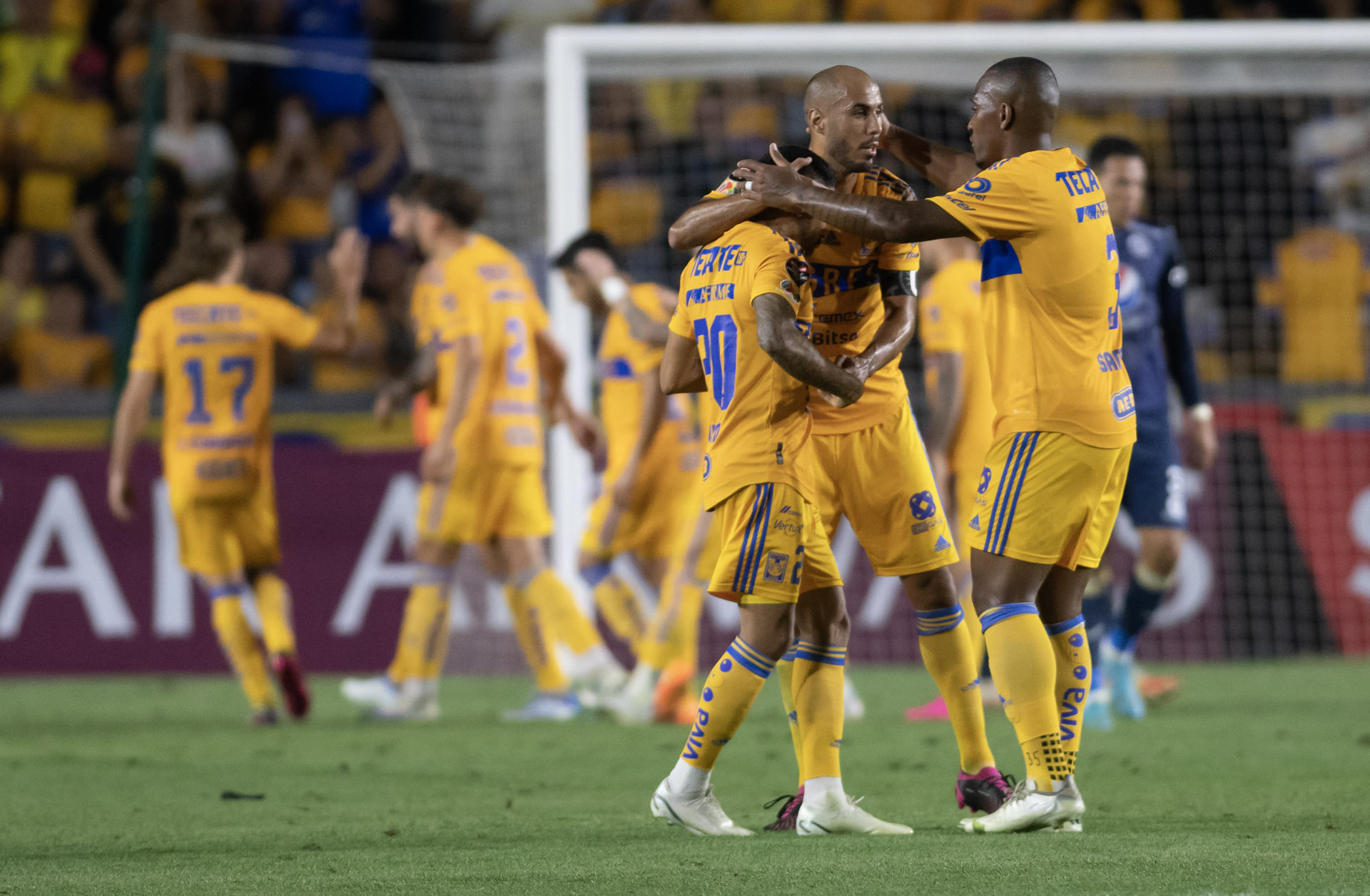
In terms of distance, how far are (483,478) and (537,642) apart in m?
0.82

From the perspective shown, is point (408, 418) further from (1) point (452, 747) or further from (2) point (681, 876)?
(2) point (681, 876)

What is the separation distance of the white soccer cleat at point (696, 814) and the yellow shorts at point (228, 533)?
13.6ft

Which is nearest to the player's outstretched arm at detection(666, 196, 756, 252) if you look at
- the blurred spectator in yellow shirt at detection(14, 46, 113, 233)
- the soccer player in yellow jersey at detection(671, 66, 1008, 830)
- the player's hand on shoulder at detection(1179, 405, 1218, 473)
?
the soccer player in yellow jersey at detection(671, 66, 1008, 830)

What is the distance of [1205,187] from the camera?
12.3 meters

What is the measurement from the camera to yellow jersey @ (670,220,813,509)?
4480mm

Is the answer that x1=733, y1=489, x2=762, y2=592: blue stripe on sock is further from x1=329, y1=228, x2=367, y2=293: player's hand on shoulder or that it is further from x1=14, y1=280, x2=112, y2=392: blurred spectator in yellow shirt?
x1=14, y1=280, x2=112, y2=392: blurred spectator in yellow shirt

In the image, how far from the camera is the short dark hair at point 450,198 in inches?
330

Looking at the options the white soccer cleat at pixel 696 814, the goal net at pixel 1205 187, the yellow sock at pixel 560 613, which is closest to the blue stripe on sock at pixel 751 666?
the white soccer cleat at pixel 696 814

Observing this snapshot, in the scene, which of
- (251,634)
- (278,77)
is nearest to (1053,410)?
(251,634)

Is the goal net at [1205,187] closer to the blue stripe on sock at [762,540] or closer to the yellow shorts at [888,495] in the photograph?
the yellow shorts at [888,495]

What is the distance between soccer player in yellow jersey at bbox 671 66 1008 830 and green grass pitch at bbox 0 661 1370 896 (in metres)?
0.39

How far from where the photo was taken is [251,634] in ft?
27.1

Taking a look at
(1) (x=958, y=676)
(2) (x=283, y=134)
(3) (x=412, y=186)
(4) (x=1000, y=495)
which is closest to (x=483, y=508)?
(3) (x=412, y=186)

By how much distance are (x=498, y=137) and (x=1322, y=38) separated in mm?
4941
